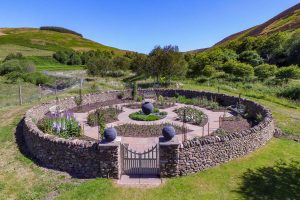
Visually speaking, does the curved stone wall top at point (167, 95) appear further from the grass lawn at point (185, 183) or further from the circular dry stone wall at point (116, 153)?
the grass lawn at point (185, 183)

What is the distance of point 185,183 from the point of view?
10.0m

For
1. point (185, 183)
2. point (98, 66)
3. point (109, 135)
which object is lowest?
point (185, 183)

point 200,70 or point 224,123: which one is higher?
point 200,70

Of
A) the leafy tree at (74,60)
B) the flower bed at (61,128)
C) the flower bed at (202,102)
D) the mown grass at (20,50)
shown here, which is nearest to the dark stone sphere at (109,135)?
the flower bed at (61,128)

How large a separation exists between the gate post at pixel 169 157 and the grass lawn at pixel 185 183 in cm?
31

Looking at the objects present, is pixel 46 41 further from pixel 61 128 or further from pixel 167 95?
pixel 61 128

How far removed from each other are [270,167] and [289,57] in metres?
41.8

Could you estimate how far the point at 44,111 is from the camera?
61.8ft

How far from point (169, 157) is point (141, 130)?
552 centimetres

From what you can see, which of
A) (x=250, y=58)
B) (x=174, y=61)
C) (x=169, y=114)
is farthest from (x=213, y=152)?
(x=250, y=58)

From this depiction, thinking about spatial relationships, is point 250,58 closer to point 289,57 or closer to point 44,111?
point 289,57

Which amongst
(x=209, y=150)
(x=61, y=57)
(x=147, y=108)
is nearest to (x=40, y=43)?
(x=61, y=57)

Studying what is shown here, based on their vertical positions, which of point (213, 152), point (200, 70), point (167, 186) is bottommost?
point (167, 186)

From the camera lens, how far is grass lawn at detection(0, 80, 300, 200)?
30.5ft
